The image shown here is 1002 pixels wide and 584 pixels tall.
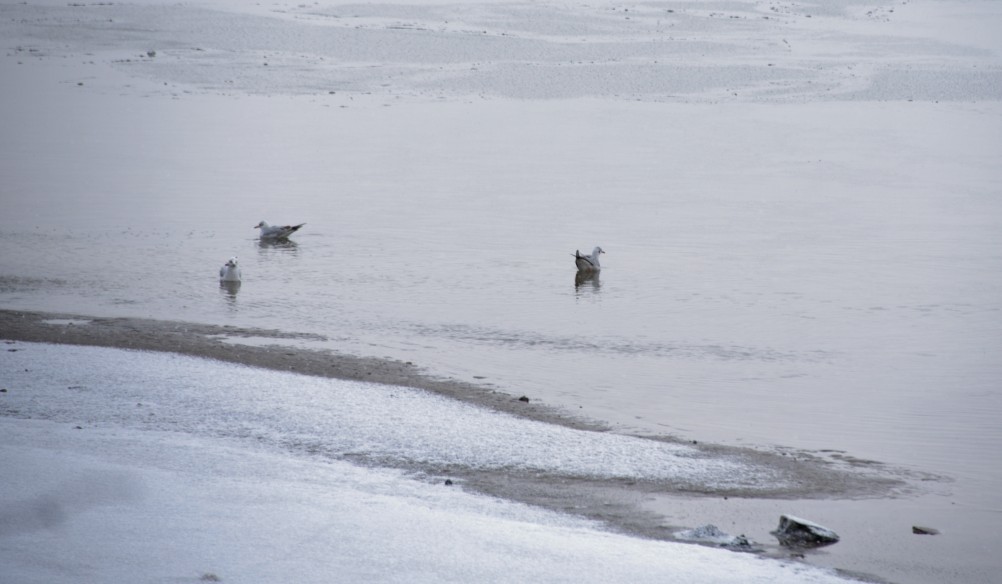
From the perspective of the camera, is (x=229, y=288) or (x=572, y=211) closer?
(x=229, y=288)

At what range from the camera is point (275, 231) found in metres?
15.4

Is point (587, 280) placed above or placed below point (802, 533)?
above

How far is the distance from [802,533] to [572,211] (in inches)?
445

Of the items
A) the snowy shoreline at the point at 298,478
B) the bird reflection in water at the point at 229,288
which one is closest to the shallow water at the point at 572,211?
the bird reflection in water at the point at 229,288

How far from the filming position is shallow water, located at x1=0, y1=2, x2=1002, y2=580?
10125mm

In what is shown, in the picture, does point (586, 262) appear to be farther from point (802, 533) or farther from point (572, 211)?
point (802, 533)

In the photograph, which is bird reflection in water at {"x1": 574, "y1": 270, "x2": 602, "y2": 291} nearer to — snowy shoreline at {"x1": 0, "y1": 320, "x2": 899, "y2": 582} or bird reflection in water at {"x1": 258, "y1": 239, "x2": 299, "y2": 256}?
bird reflection in water at {"x1": 258, "y1": 239, "x2": 299, "y2": 256}

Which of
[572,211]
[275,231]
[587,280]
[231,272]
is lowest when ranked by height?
[231,272]

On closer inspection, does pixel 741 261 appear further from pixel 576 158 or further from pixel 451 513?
pixel 451 513

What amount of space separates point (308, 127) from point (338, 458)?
1741 cm

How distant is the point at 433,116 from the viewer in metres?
24.9

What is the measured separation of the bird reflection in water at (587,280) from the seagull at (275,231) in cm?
381

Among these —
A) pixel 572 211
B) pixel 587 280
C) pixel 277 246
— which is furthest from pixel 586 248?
pixel 277 246

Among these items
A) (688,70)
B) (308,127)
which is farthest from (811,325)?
(688,70)
